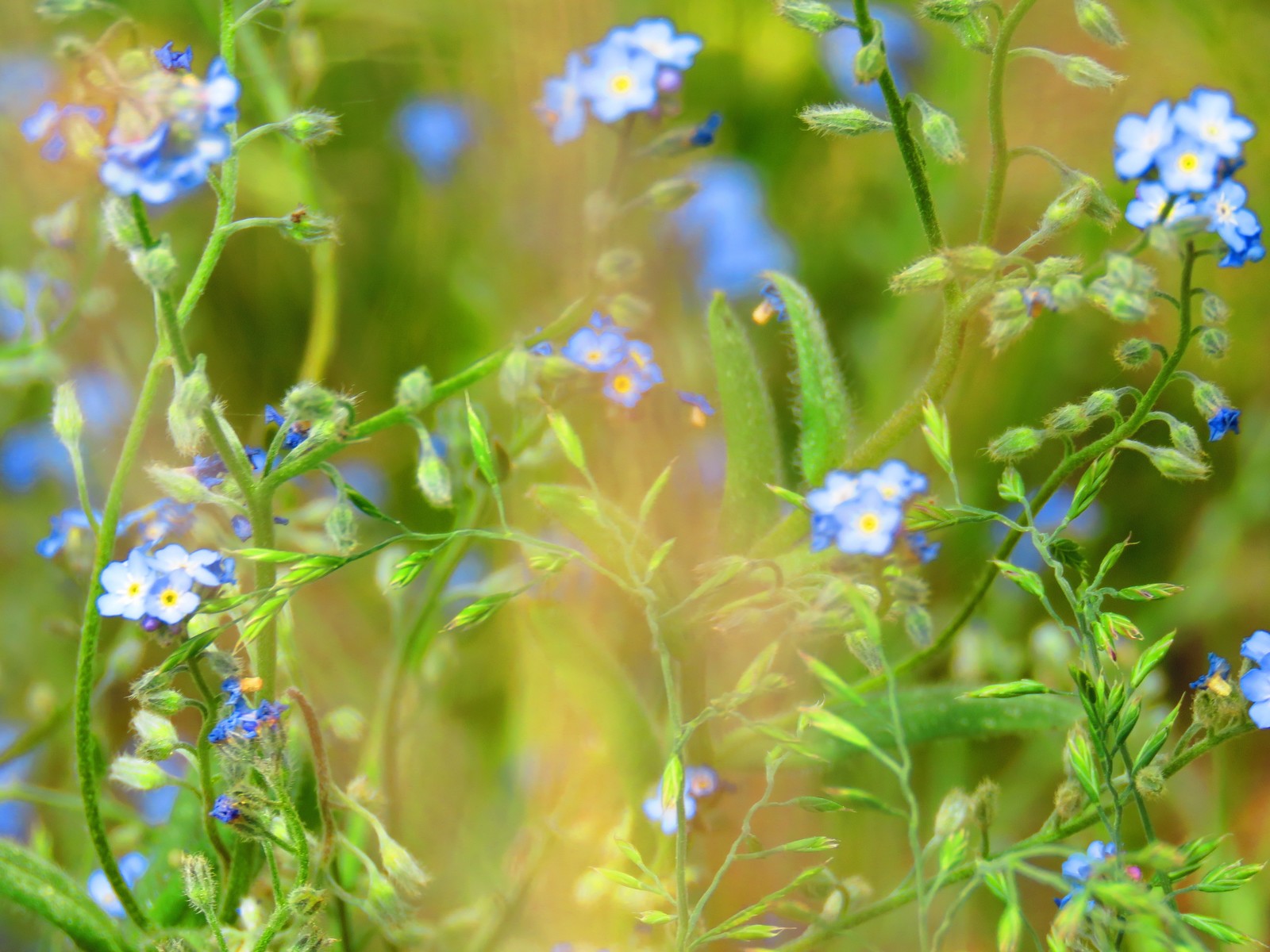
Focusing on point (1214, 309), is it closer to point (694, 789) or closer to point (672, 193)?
point (672, 193)

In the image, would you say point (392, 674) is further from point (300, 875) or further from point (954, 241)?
point (954, 241)

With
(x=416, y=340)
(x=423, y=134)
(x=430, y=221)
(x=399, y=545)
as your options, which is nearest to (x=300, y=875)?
(x=399, y=545)

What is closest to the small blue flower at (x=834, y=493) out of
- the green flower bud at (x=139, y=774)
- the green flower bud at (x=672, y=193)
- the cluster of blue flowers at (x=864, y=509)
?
the cluster of blue flowers at (x=864, y=509)

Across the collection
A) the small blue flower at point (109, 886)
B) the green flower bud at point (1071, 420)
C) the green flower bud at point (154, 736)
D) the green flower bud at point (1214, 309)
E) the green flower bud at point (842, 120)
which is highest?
the green flower bud at point (842, 120)

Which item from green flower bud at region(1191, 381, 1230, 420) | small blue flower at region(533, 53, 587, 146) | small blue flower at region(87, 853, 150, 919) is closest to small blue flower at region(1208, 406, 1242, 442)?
→ green flower bud at region(1191, 381, 1230, 420)

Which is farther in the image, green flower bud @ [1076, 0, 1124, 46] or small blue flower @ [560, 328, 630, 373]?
small blue flower @ [560, 328, 630, 373]

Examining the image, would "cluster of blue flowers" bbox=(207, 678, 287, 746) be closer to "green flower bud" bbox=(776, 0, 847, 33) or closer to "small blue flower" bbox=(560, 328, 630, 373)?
"small blue flower" bbox=(560, 328, 630, 373)

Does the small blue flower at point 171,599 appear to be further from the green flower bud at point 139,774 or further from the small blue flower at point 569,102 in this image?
the small blue flower at point 569,102
